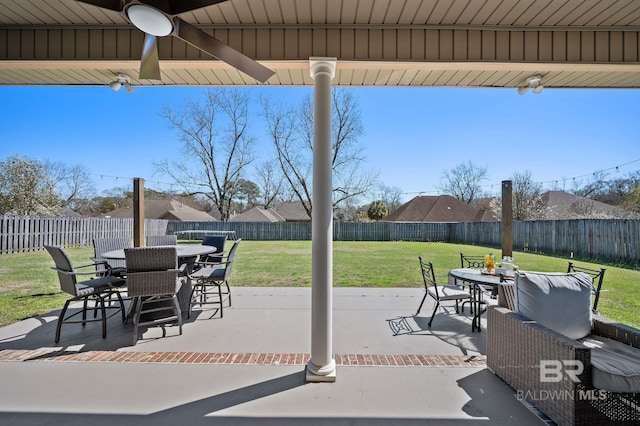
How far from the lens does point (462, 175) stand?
102 ft

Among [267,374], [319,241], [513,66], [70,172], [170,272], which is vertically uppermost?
[70,172]

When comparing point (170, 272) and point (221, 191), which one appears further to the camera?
point (221, 191)

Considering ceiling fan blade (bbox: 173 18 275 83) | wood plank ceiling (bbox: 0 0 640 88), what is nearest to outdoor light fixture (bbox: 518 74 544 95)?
wood plank ceiling (bbox: 0 0 640 88)

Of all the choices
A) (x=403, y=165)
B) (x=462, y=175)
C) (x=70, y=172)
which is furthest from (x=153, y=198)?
(x=462, y=175)

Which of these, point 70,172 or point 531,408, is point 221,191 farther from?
point 531,408

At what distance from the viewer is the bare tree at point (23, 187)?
18438 mm

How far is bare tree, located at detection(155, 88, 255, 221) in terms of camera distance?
23.3m

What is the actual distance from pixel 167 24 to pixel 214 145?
2364 centimetres

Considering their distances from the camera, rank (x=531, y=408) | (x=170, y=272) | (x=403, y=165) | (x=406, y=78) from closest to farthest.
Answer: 1. (x=531, y=408)
2. (x=406, y=78)
3. (x=170, y=272)
4. (x=403, y=165)

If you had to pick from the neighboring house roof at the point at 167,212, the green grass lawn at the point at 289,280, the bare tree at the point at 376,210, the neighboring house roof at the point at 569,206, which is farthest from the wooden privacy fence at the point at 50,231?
the neighboring house roof at the point at 569,206

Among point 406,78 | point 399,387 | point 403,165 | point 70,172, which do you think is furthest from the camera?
point 70,172

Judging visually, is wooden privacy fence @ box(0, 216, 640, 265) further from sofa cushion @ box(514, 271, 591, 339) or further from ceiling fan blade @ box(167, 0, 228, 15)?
ceiling fan blade @ box(167, 0, 228, 15)

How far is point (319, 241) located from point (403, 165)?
22.6m

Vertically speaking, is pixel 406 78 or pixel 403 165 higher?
pixel 403 165
